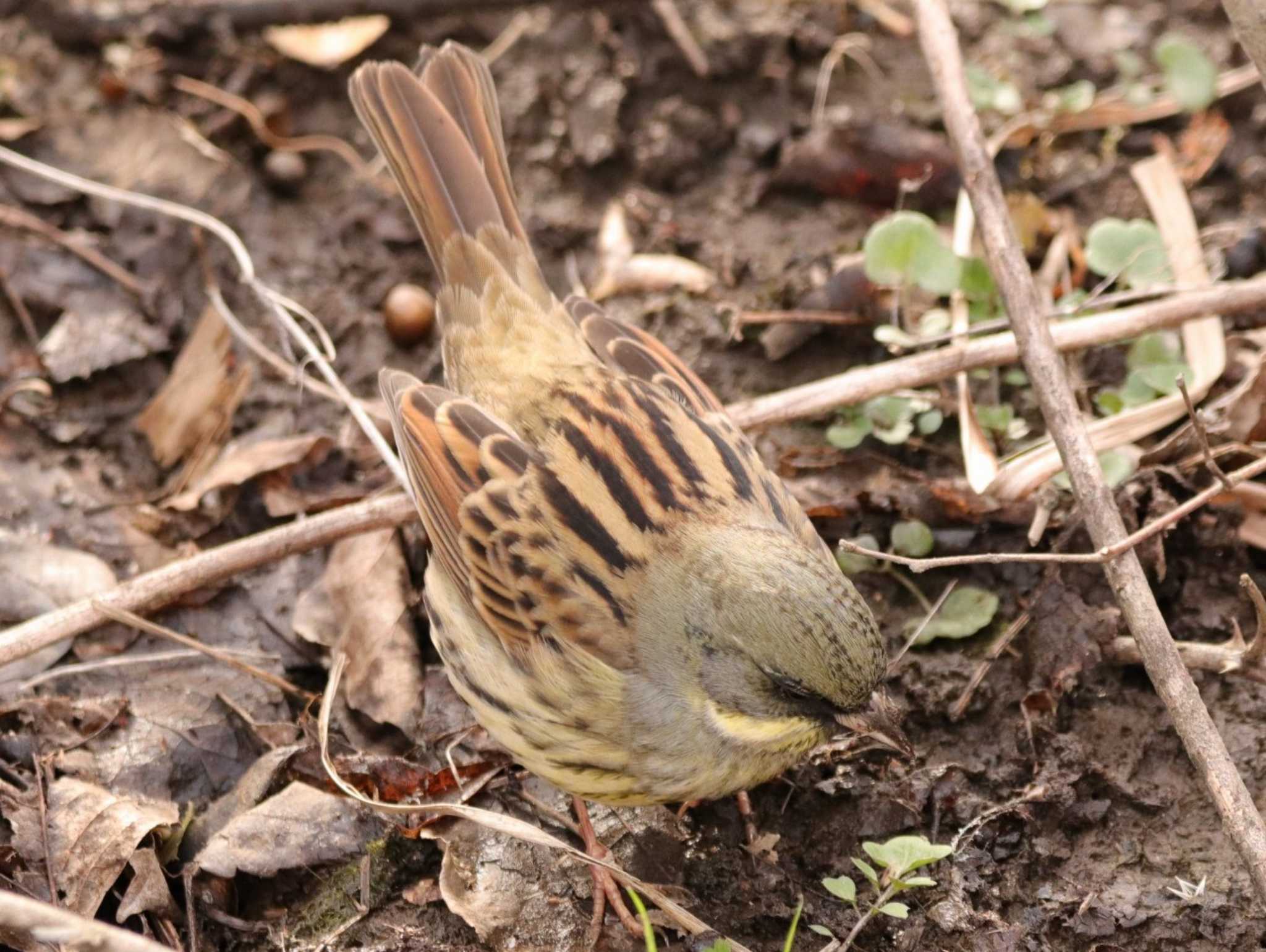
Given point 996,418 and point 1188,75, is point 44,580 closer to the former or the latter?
point 996,418

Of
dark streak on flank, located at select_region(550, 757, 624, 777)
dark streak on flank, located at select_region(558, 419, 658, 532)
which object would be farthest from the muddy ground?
dark streak on flank, located at select_region(558, 419, 658, 532)

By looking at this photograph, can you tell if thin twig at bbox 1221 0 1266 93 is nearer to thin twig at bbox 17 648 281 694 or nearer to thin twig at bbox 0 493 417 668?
thin twig at bbox 0 493 417 668

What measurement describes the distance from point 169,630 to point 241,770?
550 millimetres

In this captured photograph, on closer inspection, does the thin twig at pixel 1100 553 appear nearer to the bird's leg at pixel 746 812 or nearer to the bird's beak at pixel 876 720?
the bird's beak at pixel 876 720

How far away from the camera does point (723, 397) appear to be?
532 cm

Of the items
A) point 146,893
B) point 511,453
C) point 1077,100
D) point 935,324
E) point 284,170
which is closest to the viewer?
point 146,893

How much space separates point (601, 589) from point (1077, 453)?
1468 mm

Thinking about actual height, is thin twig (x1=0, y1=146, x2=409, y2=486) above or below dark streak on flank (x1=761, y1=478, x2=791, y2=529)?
above

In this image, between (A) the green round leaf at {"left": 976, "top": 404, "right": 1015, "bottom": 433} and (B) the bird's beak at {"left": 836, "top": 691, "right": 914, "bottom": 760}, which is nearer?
(B) the bird's beak at {"left": 836, "top": 691, "right": 914, "bottom": 760}

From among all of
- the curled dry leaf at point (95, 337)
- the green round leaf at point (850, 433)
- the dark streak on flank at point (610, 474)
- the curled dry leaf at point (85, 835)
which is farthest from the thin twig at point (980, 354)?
the curled dry leaf at point (95, 337)

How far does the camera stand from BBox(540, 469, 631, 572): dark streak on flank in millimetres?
3988

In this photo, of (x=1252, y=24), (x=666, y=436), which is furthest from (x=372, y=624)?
(x=1252, y=24)

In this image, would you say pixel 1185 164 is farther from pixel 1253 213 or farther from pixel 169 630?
pixel 169 630

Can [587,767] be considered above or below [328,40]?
below
